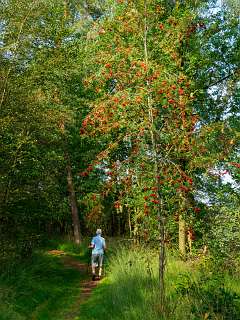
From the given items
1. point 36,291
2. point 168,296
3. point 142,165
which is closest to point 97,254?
point 36,291

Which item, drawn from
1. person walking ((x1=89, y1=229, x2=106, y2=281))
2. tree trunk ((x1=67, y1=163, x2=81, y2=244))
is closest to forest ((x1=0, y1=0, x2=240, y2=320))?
person walking ((x1=89, y1=229, x2=106, y2=281))

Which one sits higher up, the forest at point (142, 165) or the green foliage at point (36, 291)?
the forest at point (142, 165)

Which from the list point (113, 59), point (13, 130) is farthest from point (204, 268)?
point (13, 130)

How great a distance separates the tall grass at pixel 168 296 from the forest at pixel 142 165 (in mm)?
37

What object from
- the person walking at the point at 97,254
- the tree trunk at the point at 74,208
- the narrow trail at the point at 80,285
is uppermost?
the tree trunk at the point at 74,208

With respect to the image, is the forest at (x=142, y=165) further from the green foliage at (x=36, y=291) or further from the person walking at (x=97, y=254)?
the person walking at (x=97, y=254)

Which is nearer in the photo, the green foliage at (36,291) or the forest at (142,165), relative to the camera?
the forest at (142,165)

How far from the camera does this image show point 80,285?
15062 millimetres

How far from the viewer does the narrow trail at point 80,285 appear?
1096 centimetres

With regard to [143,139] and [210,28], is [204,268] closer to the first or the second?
[143,139]

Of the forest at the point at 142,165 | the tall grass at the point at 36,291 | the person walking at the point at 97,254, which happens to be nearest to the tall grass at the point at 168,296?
the forest at the point at 142,165

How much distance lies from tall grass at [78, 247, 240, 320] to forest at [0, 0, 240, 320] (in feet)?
0.12

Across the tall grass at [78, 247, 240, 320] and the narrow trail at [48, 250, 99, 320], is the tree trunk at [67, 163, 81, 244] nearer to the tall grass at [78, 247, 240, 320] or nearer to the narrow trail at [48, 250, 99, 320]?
the narrow trail at [48, 250, 99, 320]

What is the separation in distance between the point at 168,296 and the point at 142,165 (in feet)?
9.83
